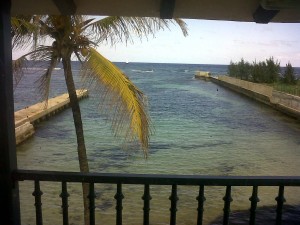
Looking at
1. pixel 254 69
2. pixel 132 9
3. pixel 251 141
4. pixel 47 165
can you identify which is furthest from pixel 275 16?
pixel 254 69

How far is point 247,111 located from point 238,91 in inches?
743

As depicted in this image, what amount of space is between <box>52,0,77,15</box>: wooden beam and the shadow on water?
34.0 feet

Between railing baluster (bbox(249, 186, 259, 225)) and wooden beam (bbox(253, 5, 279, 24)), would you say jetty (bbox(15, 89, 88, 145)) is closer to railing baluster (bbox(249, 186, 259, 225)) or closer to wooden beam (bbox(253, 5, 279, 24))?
wooden beam (bbox(253, 5, 279, 24))

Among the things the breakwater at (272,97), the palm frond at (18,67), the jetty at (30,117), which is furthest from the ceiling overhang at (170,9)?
the breakwater at (272,97)

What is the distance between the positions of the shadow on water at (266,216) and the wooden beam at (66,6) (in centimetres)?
1037

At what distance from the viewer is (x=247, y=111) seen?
43.6 m

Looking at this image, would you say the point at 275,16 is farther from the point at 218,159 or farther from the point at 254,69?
the point at 254,69

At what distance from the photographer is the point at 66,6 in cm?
274

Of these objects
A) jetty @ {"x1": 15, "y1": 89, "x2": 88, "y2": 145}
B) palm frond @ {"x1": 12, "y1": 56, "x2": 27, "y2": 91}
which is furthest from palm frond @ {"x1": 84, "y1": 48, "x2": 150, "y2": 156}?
jetty @ {"x1": 15, "y1": 89, "x2": 88, "y2": 145}

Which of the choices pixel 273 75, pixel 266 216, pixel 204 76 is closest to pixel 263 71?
pixel 273 75

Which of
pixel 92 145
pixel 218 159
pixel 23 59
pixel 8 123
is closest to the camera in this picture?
pixel 8 123

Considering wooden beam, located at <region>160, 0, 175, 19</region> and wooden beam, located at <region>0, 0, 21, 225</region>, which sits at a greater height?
wooden beam, located at <region>160, 0, 175, 19</region>

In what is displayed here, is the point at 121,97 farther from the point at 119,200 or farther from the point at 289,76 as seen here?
the point at 289,76

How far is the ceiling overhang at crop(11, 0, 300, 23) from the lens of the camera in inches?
106
